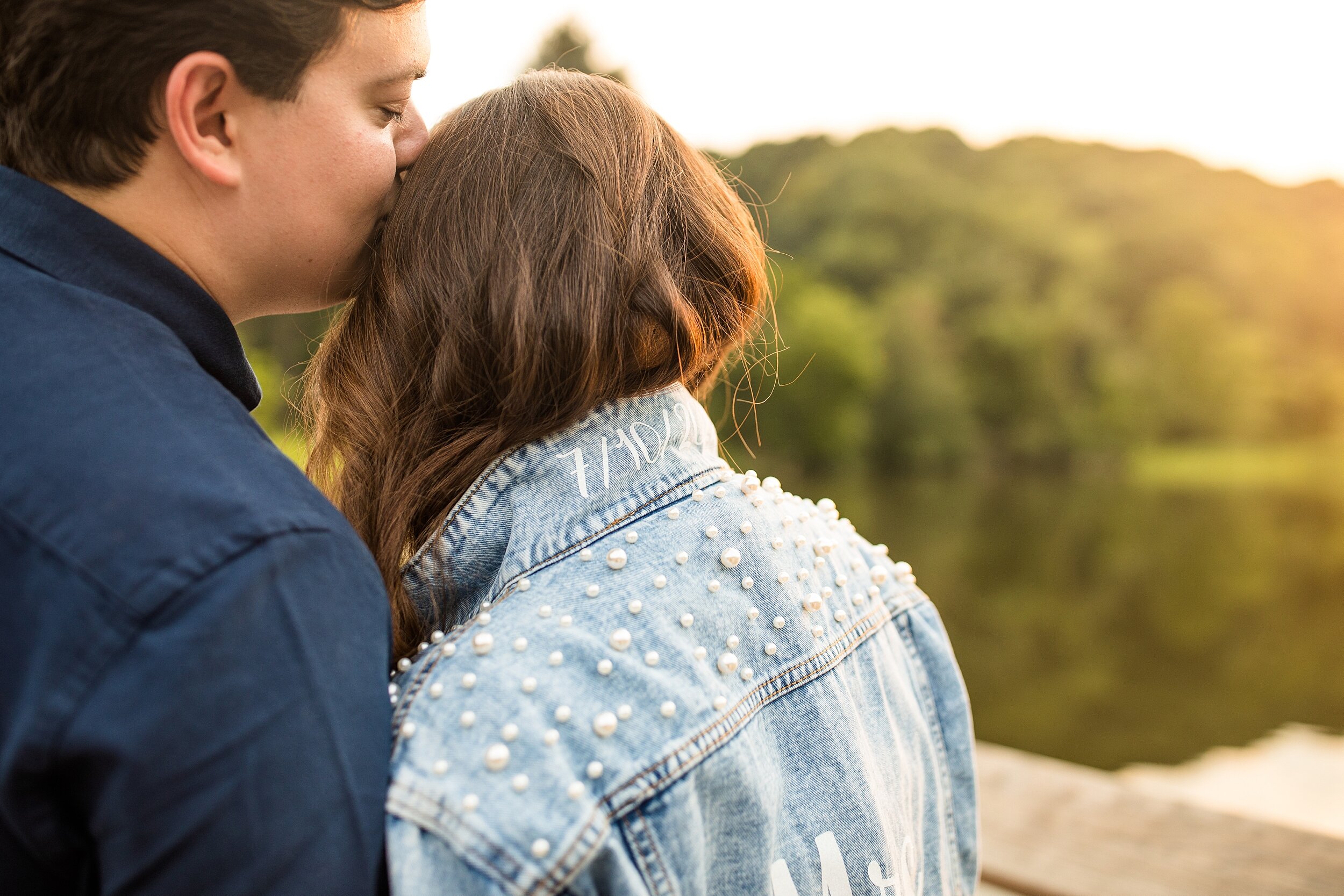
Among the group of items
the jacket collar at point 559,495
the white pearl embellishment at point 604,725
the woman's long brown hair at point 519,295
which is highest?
the woman's long brown hair at point 519,295

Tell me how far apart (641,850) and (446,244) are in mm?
874

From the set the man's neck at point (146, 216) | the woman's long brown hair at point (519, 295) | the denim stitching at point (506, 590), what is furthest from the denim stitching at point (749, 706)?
the man's neck at point (146, 216)

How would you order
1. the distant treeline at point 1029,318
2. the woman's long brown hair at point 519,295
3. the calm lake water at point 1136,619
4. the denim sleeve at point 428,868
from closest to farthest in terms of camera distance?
1. the denim sleeve at point 428,868
2. the woman's long brown hair at point 519,295
3. the calm lake water at point 1136,619
4. the distant treeline at point 1029,318

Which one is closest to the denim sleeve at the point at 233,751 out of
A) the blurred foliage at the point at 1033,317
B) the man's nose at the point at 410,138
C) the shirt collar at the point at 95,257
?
the shirt collar at the point at 95,257

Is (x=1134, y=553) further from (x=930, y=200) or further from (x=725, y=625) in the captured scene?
(x=930, y=200)

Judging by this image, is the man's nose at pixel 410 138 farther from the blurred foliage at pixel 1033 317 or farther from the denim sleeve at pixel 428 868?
the blurred foliage at pixel 1033 317

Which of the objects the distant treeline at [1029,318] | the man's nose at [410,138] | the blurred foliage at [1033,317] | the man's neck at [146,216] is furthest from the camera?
the blurred foliage at [1033,317]

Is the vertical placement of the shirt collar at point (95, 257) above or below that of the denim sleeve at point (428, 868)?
above

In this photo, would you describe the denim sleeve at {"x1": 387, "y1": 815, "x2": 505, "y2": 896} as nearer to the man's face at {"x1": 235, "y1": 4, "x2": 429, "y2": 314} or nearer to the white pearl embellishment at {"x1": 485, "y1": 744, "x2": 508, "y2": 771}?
the white pearl embellishment at {"x1": 485, "y1": 744, "x2": 508, "y2": 771}

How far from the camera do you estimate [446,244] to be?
4.58ft

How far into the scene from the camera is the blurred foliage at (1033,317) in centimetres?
4344

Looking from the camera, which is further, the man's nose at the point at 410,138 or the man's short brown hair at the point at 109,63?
the man's nose at the point at 410,138

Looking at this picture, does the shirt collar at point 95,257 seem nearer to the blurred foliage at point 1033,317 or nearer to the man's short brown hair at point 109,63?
the man's short brown hair at point 109,63

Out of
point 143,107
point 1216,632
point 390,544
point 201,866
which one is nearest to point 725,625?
point 390,544
